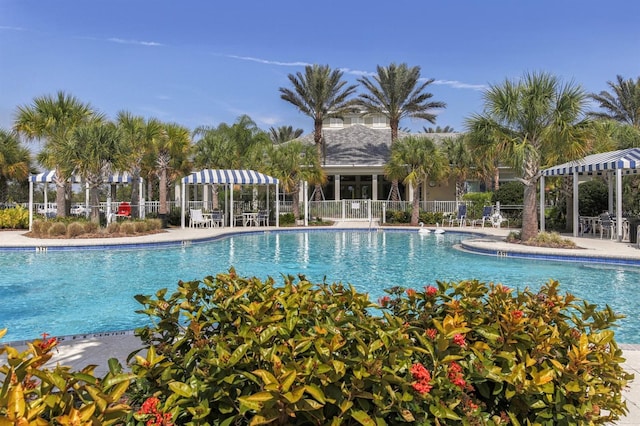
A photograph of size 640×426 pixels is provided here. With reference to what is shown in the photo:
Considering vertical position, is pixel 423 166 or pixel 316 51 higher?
pixel 316 51

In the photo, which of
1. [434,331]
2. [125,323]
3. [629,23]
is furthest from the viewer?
[629,23]

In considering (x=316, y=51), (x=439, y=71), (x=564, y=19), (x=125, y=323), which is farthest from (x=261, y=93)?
(x=125, y=323)

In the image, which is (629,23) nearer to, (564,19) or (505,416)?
(564,19)

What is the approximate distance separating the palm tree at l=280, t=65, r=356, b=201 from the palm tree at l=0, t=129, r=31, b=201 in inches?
627

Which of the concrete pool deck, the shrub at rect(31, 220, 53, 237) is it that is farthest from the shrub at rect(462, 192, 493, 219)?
the shrub at rect(31, 220, 53, 237)

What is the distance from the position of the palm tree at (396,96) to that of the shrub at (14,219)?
20.4 metres

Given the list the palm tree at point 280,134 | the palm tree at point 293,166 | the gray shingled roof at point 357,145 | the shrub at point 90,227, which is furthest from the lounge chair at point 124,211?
the palm tree at point 280,134

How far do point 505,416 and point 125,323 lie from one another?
634 cm

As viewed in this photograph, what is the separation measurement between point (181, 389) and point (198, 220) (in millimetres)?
23037

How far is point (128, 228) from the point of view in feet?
64.1

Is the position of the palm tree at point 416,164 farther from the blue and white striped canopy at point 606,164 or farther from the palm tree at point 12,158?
the palm tree at point 12,158

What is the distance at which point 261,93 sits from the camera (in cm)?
3519

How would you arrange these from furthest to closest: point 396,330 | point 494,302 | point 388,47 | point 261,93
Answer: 1. point 261,93
2. point 388,47
3. point 494,302
4. point 396,330

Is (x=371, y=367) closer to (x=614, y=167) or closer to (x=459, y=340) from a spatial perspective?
(x=459, y=340)
